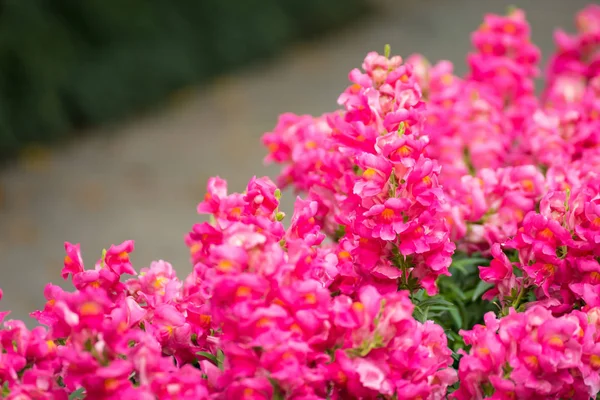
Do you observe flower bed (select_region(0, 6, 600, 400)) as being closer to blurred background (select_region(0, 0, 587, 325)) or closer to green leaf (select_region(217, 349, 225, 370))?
green leaf (select_region(217, 349, 225, 370))

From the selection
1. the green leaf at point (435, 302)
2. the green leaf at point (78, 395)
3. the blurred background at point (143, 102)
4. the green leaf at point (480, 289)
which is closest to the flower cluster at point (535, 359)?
the green leaf at point (435, 302)

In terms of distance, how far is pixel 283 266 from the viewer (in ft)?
3.32

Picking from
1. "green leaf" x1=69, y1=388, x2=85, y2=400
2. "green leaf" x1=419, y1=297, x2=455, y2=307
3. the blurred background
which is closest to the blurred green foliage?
the blurred background

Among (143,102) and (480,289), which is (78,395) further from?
(143,102)

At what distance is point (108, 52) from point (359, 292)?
13.7 feet

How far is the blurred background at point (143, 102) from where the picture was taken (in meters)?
4.18

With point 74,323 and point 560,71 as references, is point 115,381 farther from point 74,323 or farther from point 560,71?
point 560,71

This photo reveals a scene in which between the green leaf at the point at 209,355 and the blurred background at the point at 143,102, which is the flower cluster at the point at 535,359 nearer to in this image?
the green leaf at the point at 209,355

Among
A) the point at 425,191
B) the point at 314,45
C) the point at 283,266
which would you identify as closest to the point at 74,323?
the point at 283,266

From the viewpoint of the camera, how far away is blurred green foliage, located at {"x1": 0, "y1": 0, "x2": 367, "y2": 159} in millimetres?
4582

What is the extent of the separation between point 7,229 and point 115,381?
3458mm

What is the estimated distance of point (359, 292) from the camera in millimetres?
1211

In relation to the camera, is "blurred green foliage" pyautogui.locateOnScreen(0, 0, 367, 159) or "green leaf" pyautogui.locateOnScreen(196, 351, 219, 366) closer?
"green leaf" pyautogui.locateOnScreen(196, 351, 219, 366)

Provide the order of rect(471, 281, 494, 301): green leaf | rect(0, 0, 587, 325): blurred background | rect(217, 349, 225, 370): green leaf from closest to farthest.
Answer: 1. rect(217, 349, 225, 370): green leaf
2. rect(471, 281, 494, 301): green leaf
3. rect(0, 0, 587, 325): blurred background
